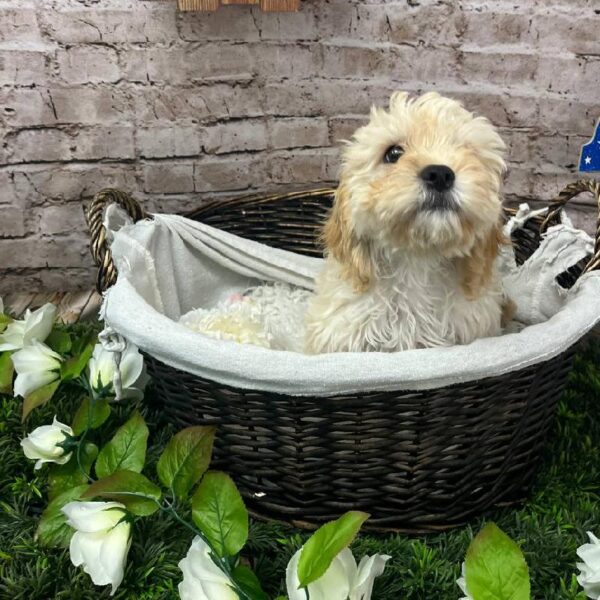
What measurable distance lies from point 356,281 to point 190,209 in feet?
3.67

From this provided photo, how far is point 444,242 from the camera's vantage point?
126 cm

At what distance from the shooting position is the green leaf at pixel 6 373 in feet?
5.77

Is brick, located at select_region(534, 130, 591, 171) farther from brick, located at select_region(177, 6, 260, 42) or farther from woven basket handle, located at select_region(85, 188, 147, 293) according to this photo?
woven basket handle, located at select_region(85, 188, 147, 293)

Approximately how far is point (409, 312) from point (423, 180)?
33 centimetres

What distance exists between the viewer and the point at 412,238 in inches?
49.5

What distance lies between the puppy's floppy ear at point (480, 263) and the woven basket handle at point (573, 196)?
23cm

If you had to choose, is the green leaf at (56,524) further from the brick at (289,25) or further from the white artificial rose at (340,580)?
the brick at (289,25)

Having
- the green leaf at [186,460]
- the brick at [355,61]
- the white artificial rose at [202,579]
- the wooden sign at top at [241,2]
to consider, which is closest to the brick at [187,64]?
the wooden sign at top at [241,2]

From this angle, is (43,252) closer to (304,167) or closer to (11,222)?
(11,222)

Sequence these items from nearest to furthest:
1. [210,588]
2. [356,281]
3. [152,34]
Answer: [210,588] → [356,281] → [152,34]

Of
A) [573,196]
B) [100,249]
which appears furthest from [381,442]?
[573,196]

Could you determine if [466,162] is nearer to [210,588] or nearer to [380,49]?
[210,588]

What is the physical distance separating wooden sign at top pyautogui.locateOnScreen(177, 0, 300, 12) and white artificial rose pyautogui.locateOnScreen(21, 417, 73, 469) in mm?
1288

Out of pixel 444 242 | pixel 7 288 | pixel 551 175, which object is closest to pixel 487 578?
pixel 444 242
